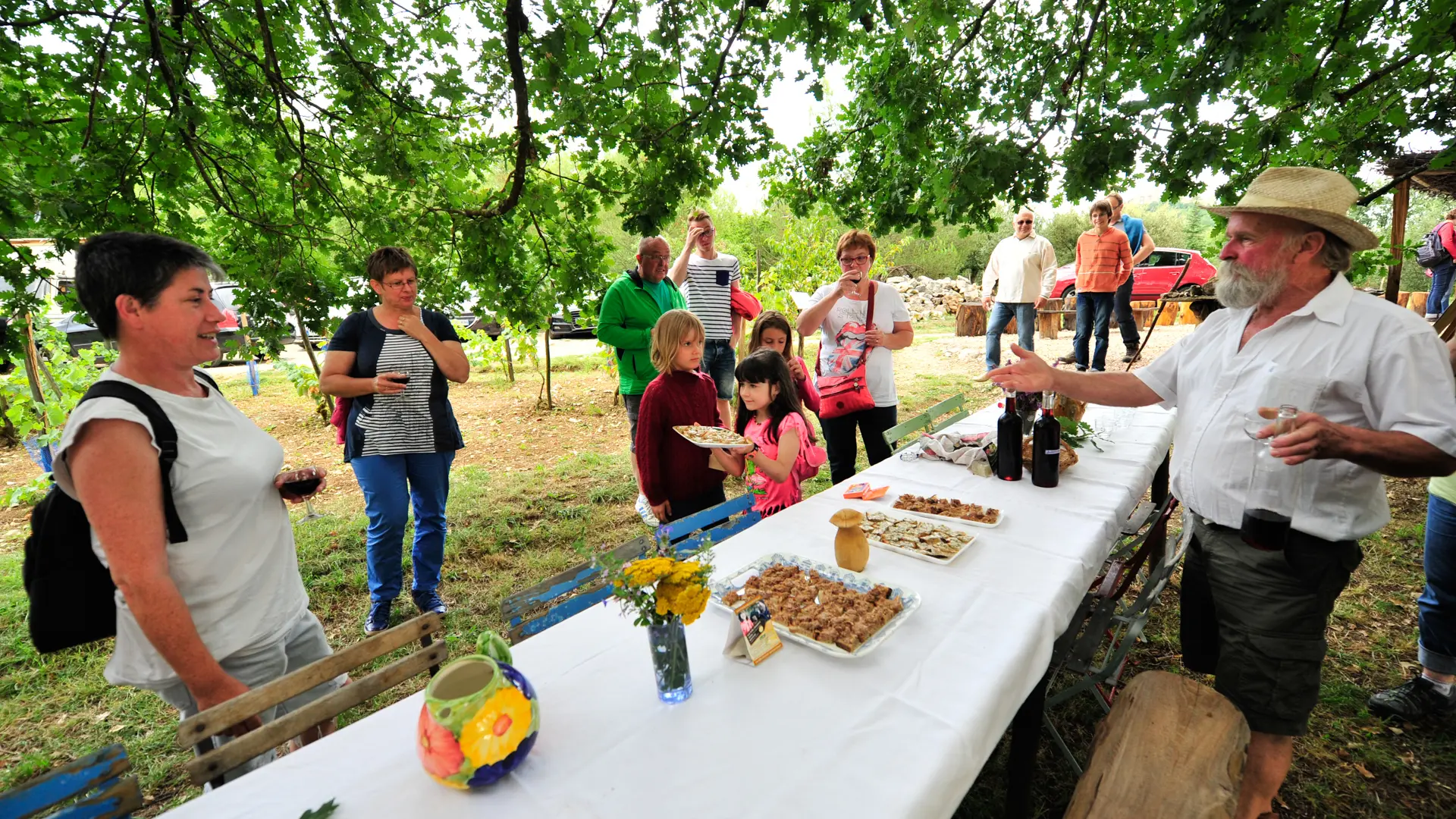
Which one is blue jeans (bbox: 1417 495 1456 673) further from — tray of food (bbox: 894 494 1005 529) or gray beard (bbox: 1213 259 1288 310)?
tray of food (bbox: 894 494 1005 529)

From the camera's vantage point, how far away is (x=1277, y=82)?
261 cm

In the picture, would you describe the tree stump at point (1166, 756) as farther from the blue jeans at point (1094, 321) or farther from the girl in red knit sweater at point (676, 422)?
the blue jeans at point (1094, 321)

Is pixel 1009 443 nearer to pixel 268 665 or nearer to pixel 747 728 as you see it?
pixel 747 728

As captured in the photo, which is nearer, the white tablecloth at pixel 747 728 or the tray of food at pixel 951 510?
the white tablecloth at pixel 747 728

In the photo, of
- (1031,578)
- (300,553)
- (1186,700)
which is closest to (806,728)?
(1031,578)

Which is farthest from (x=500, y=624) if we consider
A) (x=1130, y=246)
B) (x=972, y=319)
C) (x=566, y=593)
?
(x=972, y=319)

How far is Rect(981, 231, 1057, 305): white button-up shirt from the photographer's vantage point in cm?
645

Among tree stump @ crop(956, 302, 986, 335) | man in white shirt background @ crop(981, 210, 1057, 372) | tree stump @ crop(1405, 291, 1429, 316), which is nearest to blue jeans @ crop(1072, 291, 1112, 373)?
man in white shirt background @ crop(981, 210, 1057, 372)

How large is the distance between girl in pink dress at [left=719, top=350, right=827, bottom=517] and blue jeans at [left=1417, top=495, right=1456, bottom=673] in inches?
98.0

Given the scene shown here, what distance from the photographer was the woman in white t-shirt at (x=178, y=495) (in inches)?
50.5

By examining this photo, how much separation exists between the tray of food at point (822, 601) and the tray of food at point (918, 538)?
0.25m

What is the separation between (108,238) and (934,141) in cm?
368

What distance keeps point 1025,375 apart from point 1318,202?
93 centimetres

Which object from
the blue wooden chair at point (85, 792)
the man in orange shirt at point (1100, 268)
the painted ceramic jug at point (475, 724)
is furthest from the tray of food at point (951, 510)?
the man in orange shirt at point (1100, 268)
